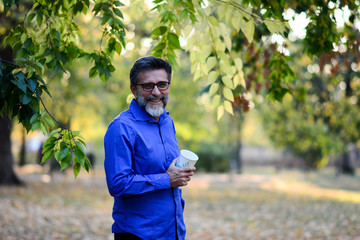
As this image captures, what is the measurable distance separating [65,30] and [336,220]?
8.74m

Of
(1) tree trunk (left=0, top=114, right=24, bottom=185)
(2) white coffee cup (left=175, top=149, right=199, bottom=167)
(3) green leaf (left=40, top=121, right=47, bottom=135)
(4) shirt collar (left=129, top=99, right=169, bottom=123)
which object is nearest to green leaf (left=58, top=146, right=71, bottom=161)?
(3) green leaf (left=40, top=121, right=47, bottom=135)

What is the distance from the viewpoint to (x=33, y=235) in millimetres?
7129

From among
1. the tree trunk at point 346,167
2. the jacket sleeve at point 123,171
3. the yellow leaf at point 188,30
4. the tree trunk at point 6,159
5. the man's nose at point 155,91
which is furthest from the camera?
the tree trunk at point 346,167

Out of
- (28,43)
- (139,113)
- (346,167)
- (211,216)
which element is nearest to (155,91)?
(139,113)

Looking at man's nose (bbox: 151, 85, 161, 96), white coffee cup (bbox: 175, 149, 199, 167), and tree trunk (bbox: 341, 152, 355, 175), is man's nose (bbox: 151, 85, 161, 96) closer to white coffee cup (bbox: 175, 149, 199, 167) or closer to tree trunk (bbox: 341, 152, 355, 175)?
white coffee cup (bbox: 175, 149, 199, 167)

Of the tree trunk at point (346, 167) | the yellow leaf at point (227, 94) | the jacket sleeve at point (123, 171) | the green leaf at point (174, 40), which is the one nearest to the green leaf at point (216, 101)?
the yellow leaf at point (227, 94)

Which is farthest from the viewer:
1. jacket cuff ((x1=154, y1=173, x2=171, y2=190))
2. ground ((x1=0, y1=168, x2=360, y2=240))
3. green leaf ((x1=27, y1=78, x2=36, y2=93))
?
ground ((x1=0, y1=168, x2=360, y2=240))

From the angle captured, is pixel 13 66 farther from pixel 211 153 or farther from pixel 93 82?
pixel 211 153

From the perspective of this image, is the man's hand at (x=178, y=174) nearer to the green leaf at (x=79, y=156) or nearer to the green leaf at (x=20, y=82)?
the green leaf at (x=79, y=156)

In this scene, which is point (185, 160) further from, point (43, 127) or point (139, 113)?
point (43, 127)

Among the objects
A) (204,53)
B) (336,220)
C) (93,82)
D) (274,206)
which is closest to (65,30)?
(204,53)

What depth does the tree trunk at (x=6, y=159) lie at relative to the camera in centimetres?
1413

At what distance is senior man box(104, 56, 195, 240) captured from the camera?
2.57 m

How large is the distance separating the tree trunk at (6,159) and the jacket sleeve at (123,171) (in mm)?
12572
